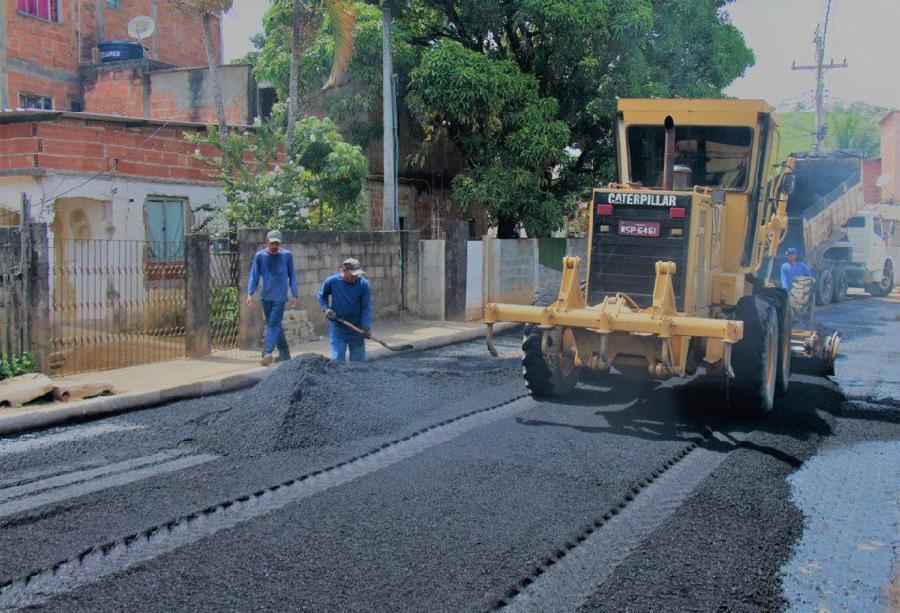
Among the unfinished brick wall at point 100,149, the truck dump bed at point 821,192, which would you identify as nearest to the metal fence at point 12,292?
the unfinished brick wall at point 100,149

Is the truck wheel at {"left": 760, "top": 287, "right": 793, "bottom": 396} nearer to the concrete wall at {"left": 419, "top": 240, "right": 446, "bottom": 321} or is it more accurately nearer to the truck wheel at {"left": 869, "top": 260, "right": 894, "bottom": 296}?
the concrete wall at {"left": 419, "top": 240, "right": 446, "bottom": 321}

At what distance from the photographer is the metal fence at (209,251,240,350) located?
489 inches

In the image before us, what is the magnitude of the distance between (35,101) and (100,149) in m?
10.9

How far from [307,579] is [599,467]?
2804mm

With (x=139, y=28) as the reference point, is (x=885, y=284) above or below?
below

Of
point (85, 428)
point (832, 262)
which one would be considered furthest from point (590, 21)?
point (85, 428)

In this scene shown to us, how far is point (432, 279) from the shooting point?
1695 centimetres

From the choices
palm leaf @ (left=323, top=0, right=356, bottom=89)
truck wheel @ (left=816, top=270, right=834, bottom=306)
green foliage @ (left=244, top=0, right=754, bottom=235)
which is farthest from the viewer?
truck wheel @ (left=816, top=270, right=834, bottom=306)

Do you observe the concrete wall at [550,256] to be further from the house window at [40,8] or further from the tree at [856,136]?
the tree at [856,136]

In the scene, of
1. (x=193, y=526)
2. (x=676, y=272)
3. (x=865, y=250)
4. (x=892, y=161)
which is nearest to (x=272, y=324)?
(x=676, y=272)

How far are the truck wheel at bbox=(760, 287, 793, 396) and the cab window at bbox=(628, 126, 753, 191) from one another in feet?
4.13

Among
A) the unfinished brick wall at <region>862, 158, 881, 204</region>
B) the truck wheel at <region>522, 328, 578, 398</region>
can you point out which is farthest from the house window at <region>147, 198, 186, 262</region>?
the unfinished brick wall at <region>862, 158, 881, 204</region>

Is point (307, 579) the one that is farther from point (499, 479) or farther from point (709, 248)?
point (709, 248)

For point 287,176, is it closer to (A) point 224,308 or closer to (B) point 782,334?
(A) point 224,308
